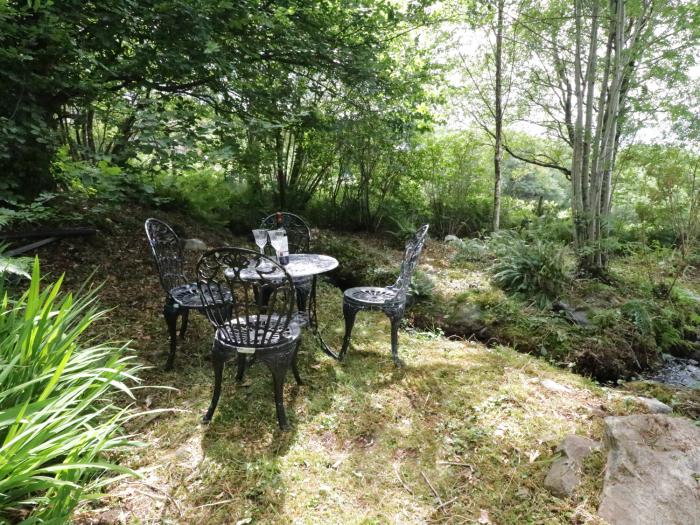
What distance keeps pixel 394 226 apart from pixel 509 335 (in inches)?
146

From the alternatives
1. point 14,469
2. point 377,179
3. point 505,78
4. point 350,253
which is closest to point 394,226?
point 377,179

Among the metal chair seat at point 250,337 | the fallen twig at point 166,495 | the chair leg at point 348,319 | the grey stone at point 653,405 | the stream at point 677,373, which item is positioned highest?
the metal chair seat at point 250,337

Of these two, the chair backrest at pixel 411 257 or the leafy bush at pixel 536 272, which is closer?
the chair backrest at pixel 411 257

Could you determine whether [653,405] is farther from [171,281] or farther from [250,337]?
[171,281]

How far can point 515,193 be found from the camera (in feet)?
32.9

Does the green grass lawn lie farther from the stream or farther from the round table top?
the stream

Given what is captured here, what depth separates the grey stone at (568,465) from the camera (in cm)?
174

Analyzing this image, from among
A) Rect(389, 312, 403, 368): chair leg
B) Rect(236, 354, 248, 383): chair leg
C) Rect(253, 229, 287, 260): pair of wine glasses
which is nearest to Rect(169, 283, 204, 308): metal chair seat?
Rect(236, 354, 248, 383): chair leg

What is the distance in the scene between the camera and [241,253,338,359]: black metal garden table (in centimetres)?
274

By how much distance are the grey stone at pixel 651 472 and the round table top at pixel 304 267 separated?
2.01 m

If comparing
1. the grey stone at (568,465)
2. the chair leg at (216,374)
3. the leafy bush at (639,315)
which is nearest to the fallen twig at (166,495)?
the chair leg at (216,374)

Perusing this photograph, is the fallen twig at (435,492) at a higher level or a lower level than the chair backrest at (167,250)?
lower

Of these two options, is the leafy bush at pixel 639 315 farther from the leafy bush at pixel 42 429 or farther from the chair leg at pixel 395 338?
the leafy bush at pixel 42 429

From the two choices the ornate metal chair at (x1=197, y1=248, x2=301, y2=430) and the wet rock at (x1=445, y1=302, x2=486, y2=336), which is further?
the wet rock at (x1=445, y1=302, x2=486, y2=336)
